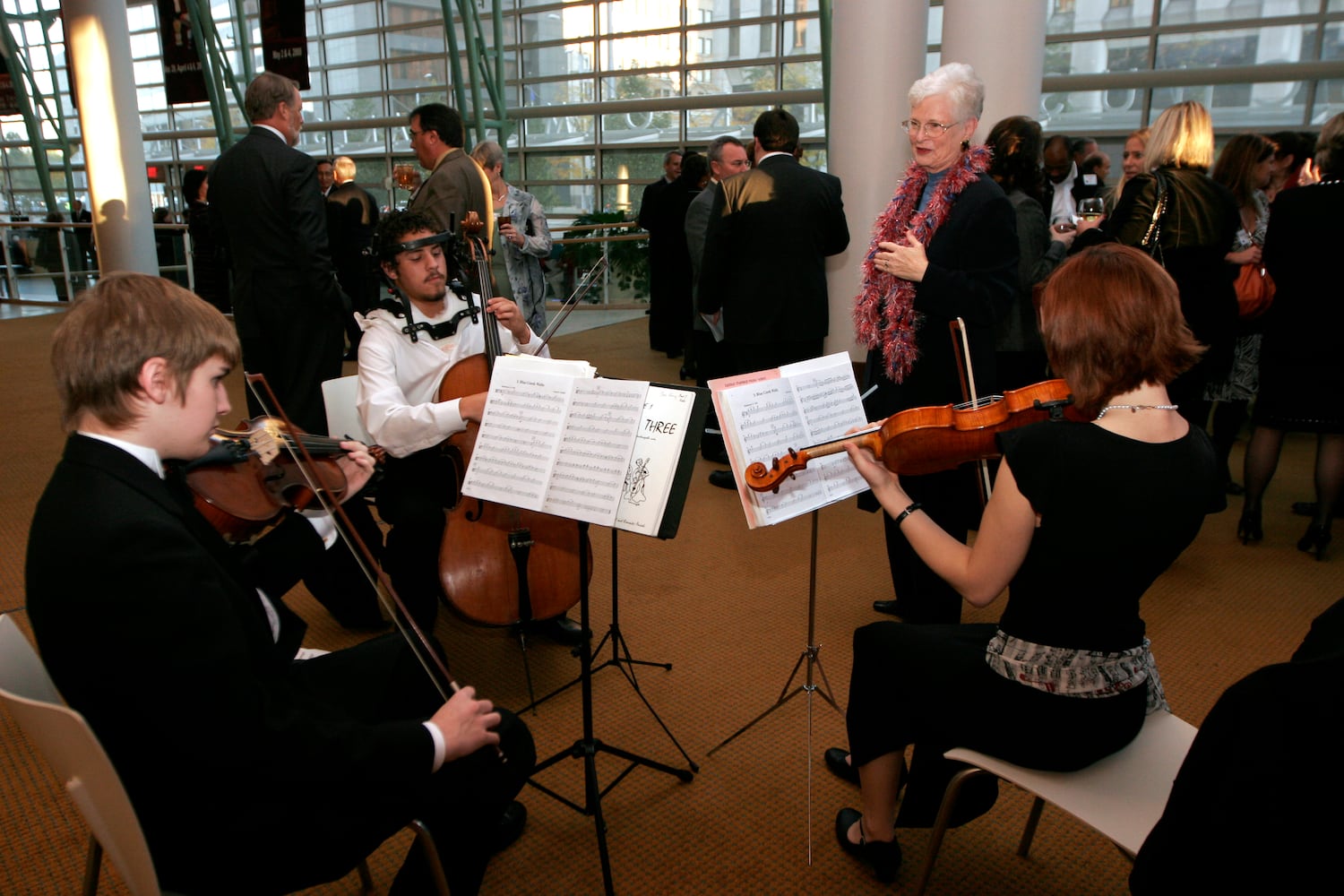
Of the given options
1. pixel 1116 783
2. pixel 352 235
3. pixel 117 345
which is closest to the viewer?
pixel 117 345

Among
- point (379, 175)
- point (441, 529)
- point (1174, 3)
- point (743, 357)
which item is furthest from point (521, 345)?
point (379, 175)

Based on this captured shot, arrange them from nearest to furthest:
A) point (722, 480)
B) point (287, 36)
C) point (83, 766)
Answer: point (83, 766)
point (722, 480)
point (287, 36)

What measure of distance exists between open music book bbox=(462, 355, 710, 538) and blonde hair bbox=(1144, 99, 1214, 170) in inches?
89.1

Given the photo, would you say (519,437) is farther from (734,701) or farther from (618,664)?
(734,701)

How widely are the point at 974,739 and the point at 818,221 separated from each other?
277 centimetres

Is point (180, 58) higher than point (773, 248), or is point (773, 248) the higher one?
point (180, 58)

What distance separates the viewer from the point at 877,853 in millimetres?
1903

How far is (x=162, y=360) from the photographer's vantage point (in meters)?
1.28

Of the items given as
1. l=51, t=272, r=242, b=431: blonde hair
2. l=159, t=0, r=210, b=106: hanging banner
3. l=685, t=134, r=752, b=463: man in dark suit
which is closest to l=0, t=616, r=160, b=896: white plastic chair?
l=51, t=272, r=242, b=431: blonde hair

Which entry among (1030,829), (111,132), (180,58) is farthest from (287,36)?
(1030,829)

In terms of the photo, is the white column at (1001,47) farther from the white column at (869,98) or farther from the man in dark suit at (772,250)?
the man in dark suit at (772,250)

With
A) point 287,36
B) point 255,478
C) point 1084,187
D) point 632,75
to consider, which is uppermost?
point 287,36

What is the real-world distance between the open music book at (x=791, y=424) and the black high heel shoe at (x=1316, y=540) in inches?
100

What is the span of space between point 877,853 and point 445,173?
127 inches
